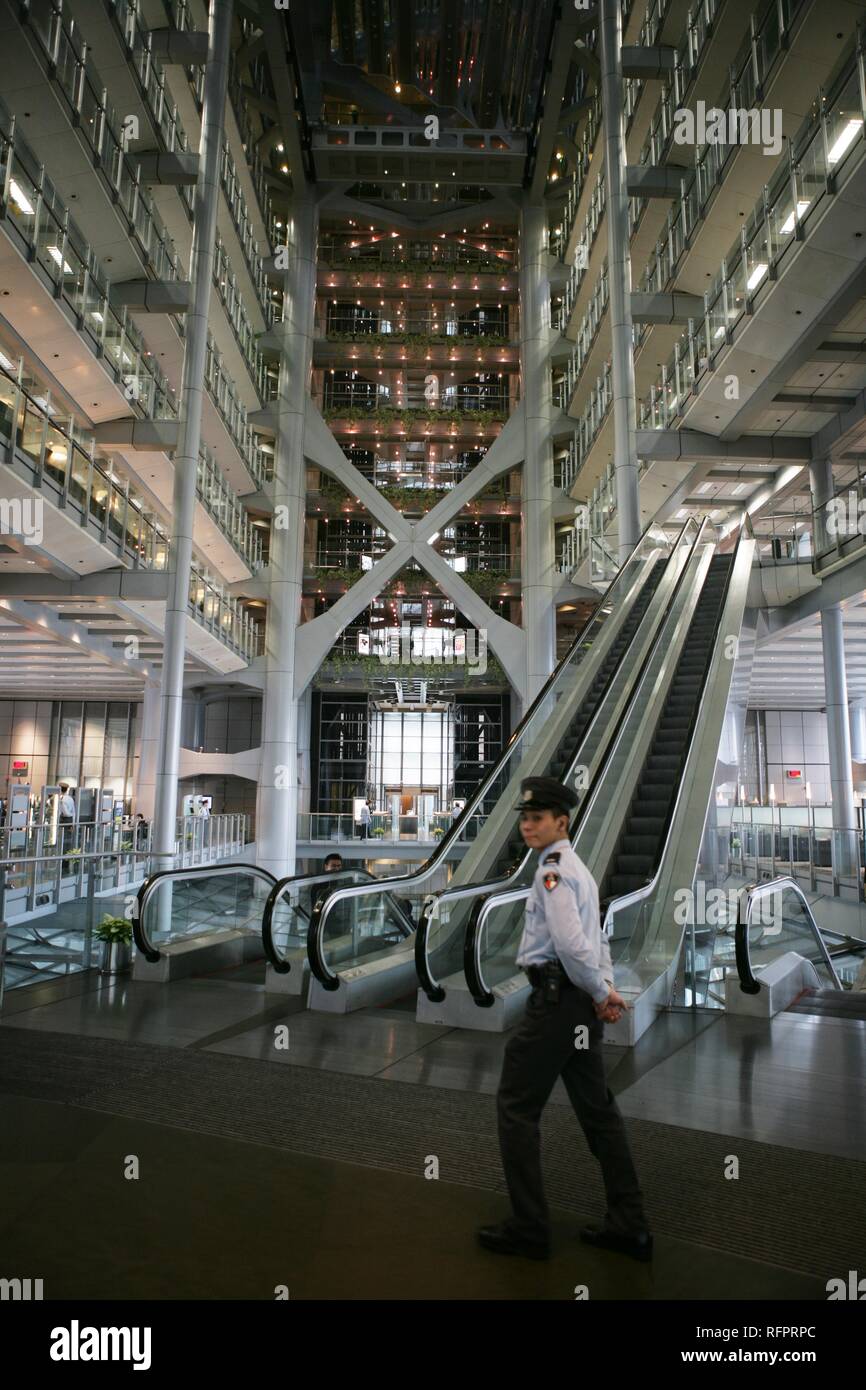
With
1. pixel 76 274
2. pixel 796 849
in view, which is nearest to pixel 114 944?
pixel 76 274

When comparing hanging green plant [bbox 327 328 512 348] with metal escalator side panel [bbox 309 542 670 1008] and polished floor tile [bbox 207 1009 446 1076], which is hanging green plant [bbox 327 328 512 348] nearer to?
metal escalator side panel [bbox 309 542 670 1008]

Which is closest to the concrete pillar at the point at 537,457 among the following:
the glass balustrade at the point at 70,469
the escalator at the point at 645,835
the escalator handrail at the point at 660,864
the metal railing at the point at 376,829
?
the metal railing at the point at 376,829

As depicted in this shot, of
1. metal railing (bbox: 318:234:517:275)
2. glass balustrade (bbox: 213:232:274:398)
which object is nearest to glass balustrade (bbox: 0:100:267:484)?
glass balustrade (bbox: 213:232:274:398)

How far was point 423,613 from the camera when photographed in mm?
36531

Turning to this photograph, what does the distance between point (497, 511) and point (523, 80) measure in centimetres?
1493

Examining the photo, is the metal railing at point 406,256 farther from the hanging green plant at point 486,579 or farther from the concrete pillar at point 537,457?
the hanging green plant at point 486,579

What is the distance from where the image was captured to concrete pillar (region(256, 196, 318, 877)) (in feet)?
91.4

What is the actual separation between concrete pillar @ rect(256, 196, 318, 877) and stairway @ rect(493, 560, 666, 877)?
1444 centimetres

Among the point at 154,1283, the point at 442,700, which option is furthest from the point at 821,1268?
the point at 442,700

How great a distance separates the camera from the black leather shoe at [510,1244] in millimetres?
2924

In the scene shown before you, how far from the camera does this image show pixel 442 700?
35.9 m

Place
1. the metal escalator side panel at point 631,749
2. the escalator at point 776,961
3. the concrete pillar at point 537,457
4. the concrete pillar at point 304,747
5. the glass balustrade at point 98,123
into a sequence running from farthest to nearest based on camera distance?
A: the concrete pillar at point 304,747, the concrete pillar at point 537,457, the glass balustrade at point 98,123, the metal escalator side panel at point 631,749, the escalator at point 776,961

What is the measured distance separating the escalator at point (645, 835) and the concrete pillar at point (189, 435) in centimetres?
1015

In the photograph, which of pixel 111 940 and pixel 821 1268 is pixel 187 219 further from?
pixel 821 1268
